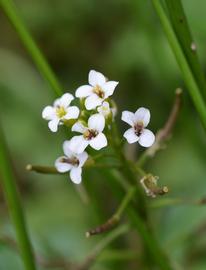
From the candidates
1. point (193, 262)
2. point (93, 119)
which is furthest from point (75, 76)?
point (93, 119)

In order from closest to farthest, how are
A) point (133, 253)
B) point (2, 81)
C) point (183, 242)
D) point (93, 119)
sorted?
point (93, 119), point (133, 253), point (183, 242), point (2, 81)

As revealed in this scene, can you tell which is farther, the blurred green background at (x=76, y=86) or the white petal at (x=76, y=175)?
the blurred green background at (x=76, y=86)

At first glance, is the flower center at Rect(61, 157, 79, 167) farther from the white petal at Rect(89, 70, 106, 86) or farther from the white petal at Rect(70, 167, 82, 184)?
the white petal at Rect(89, 70, 106, 86)

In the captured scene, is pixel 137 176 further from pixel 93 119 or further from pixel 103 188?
pixel 103 188

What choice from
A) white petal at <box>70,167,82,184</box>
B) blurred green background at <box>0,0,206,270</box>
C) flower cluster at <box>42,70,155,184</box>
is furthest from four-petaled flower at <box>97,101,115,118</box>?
blurred green background at <box>0,0,206,270</box>

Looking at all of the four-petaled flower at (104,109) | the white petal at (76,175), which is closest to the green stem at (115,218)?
the white petal at (76,175)

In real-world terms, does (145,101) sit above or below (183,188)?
above

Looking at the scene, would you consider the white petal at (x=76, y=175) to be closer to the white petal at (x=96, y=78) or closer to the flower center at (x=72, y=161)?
the flower center at (x=72, y=161)
